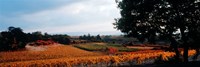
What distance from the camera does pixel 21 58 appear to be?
295ft

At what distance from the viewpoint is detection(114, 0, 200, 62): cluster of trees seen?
118 ft

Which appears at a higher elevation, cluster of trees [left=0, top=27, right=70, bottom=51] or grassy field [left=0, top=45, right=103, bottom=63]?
cluster of trees [left=0, top=27, right=70, bottom=51]

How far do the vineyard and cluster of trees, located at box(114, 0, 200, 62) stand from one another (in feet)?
25.9

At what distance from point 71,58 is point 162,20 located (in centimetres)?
4579

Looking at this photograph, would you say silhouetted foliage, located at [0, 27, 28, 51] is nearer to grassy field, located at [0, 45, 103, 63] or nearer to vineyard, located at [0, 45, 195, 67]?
grassy field, located at [0, 45, 103, 63]

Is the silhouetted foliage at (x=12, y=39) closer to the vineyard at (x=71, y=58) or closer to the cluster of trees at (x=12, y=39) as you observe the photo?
the cluster of trees at (x=12, y=39)

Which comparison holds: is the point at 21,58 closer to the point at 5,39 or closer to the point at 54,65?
the point at 5,39

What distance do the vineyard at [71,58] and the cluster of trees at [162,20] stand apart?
7897mm

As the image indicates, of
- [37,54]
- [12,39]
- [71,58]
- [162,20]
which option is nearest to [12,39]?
[12,39]

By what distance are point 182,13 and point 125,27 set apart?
6.68 m

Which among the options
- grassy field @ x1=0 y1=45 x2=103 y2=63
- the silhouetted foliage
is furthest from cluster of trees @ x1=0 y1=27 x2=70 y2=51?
grassy field @ x1=0 y1=45 x2=103 y2=63

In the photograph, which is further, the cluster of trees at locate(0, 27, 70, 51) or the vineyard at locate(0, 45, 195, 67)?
the cluster of trees at locate(0, 27, 70, 51)

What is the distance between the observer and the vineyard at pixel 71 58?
62.9 metres

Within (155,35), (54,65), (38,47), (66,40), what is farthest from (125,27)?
(66,40)
